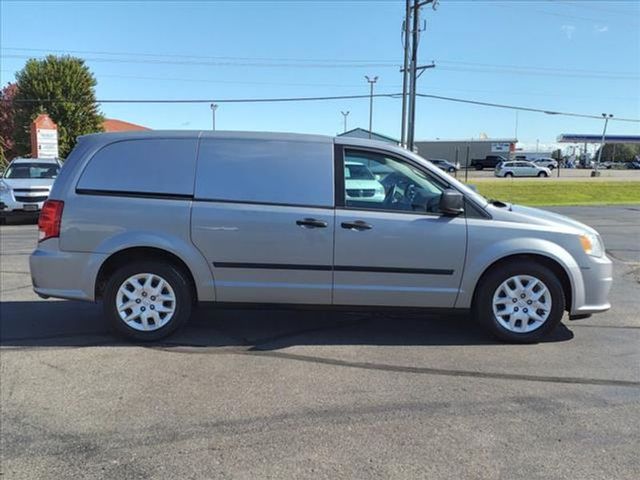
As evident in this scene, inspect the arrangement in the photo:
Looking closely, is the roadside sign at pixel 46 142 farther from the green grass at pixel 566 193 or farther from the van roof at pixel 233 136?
the van roof at pixel 233 136

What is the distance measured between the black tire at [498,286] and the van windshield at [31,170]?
14.9 metres

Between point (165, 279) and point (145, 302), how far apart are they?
11.1 inches

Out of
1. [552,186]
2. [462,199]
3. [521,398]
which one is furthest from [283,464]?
[552,186]

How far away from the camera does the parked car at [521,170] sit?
52.9 m

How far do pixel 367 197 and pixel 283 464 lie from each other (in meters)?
2.68

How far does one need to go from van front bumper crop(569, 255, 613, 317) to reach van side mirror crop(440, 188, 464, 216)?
4.04 ft

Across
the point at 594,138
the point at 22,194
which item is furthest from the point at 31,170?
the point at 594,138

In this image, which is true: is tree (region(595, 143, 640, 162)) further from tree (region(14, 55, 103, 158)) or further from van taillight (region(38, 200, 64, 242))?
van taillight (region(38, 200, 64, 242))

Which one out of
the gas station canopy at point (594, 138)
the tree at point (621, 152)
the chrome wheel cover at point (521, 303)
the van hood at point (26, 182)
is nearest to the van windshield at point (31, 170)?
the van hood at point (26, 182)

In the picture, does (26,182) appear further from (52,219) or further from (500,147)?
(500,147)

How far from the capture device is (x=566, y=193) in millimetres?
29359

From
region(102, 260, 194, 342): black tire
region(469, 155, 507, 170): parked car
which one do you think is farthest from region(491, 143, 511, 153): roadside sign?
region(102, 260, 194, 342): black tire

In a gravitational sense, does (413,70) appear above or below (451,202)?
above

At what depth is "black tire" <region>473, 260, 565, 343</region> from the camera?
5094 mm
